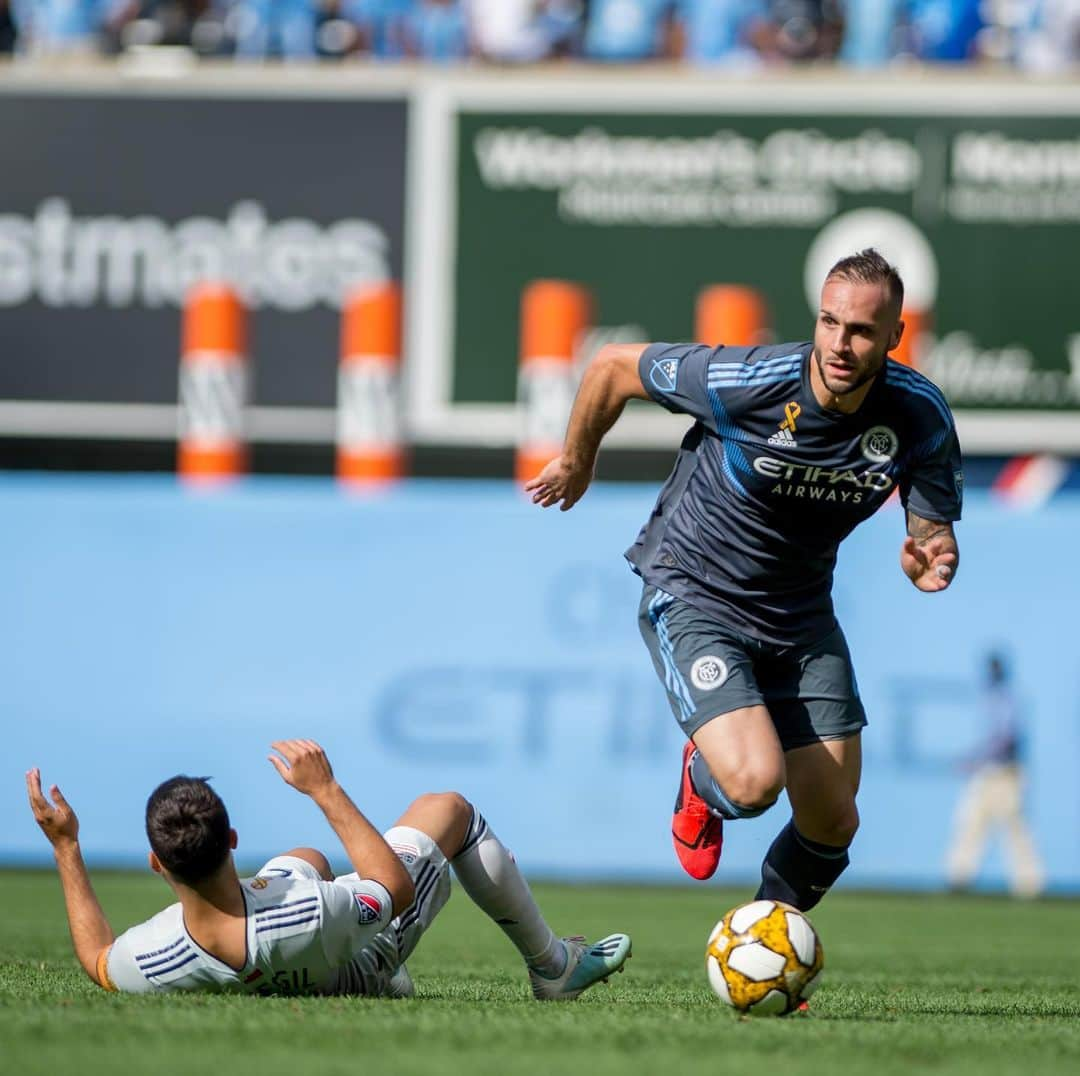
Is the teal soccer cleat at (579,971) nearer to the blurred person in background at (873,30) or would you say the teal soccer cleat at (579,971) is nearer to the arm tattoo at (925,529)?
the arm tattoo at (925,529)

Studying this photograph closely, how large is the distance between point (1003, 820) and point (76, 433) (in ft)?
32.5

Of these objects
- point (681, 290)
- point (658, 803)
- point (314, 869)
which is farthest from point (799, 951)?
point (681, 290)

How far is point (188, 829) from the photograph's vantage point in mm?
5527

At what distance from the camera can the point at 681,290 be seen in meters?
19.4

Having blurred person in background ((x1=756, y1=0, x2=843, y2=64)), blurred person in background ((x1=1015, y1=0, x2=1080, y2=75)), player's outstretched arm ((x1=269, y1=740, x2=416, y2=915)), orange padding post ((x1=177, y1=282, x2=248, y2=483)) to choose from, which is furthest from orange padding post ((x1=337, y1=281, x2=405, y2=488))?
player's outstretched arm ((x1=269, y1=740, x2=416, y2=915))

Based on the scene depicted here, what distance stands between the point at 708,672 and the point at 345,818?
4.89ft

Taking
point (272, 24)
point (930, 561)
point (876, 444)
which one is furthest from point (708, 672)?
point (272, 24)

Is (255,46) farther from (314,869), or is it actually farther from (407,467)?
(314,869)

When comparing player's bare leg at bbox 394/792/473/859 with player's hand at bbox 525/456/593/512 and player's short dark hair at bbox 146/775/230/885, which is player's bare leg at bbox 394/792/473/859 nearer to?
player's short dark hair at bbox 146/775/230/885

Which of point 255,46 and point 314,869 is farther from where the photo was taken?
point 255,46

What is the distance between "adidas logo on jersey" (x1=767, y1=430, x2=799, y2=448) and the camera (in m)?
6.70

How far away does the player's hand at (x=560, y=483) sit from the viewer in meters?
7.05

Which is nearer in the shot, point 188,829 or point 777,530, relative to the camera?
point 188,829

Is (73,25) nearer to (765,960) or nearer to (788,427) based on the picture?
(788,427)
